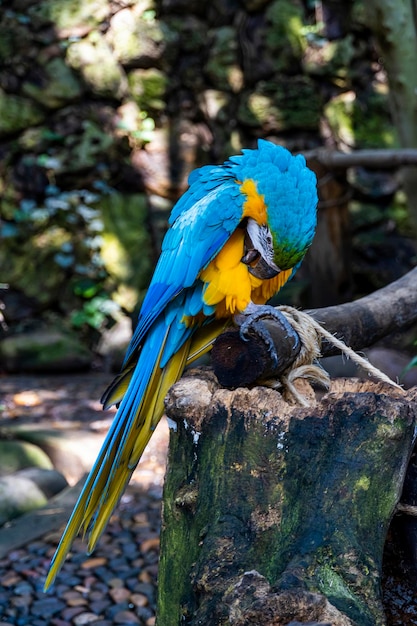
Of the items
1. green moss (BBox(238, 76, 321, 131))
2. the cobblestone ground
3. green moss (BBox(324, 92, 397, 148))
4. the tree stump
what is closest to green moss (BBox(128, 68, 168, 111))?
green moss (BBox(238, 76, 321, 131))

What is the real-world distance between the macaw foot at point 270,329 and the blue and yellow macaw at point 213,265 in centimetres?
11

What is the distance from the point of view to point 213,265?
1.38 metres

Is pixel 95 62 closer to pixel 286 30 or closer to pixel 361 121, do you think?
pixel 286 30

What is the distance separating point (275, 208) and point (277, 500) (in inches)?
23.3

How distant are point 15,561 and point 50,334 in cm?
247

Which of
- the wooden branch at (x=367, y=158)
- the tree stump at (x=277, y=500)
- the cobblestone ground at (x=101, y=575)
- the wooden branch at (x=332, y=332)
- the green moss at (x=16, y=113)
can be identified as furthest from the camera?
the green moss at (x=16, y=113)

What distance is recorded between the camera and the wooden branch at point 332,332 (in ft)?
3.16

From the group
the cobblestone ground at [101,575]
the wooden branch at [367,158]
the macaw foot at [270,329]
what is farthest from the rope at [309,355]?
the wooden branch at [367,158]

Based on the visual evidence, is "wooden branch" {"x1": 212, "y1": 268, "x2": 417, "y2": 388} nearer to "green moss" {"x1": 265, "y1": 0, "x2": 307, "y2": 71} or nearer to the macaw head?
the macaw head

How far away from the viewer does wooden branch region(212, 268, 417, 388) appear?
0.96 meters

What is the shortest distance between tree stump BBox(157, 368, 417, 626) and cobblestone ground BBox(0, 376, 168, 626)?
0.85 metres

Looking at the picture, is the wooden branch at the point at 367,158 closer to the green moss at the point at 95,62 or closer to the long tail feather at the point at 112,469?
the long tail feather at the point at 112,469

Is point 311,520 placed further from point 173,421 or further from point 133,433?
point 133,433

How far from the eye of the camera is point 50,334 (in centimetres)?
426
